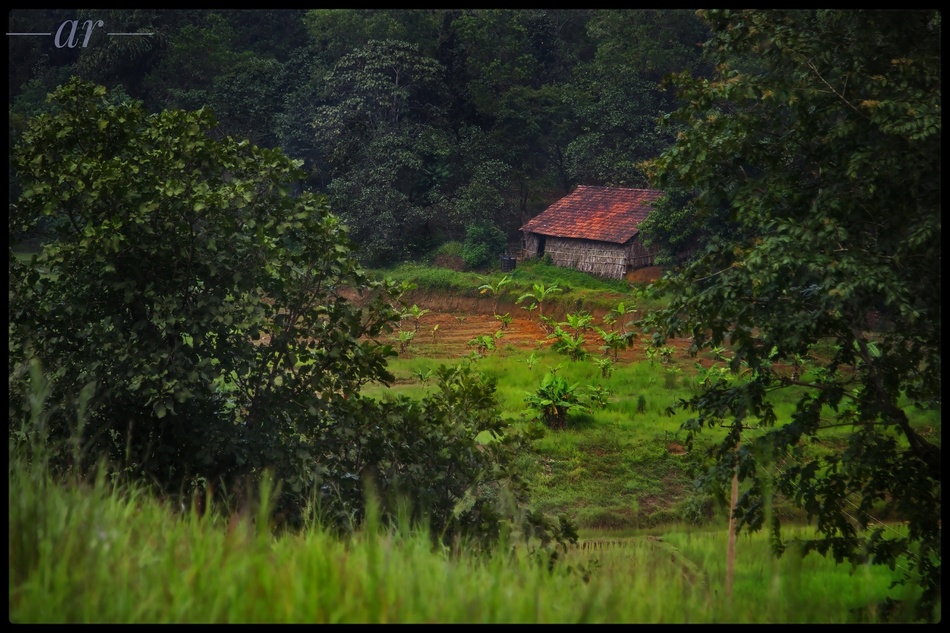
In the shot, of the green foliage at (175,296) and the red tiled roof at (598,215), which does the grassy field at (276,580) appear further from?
the red tiled roof at (598,215)

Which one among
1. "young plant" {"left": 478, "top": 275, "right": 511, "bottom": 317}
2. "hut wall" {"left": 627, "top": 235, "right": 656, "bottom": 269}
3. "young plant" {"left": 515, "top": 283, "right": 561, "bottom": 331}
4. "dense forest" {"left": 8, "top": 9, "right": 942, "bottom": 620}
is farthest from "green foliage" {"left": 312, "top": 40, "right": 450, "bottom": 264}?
"dense forest" {"left": 8, "top": 9, "right": 942, "bottom": 620}

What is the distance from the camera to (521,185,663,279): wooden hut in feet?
109

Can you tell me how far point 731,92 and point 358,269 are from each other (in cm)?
322

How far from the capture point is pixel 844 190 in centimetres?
696

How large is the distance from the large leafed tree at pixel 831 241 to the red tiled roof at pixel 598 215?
2525cm

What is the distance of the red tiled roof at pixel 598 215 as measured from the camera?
3331cm

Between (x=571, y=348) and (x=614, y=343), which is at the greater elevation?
(x=614, y=343)

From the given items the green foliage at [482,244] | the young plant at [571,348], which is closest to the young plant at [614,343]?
the young plant at [571,348]

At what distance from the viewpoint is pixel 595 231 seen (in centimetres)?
3359

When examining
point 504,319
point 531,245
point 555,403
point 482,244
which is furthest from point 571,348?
point 531,245

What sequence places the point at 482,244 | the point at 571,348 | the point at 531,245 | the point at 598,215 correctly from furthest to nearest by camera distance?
the point at 531,245 → the point at 482,244 → the point at 598,215 → the point at 571,348

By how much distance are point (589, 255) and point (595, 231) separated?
1039mm

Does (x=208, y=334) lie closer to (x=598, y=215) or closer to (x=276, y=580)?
(x=276, y=580)

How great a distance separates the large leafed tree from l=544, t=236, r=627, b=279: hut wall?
1017 inches
